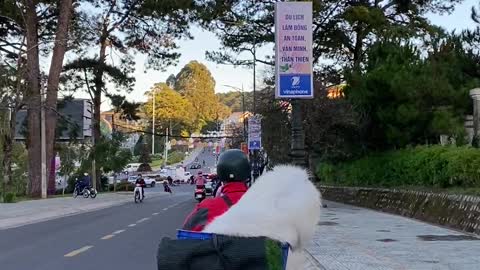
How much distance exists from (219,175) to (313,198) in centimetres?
104

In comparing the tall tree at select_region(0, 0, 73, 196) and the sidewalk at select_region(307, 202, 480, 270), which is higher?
the tall tree at select_region(0, 0, 73, 196)

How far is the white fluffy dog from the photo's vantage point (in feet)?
12.1

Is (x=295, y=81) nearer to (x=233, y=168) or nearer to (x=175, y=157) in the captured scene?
(x=233, y=168)

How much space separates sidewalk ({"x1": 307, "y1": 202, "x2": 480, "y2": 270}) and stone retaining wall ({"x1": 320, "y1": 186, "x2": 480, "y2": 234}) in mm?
341

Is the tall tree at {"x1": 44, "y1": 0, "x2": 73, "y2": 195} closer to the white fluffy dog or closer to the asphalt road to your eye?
the asphalt road

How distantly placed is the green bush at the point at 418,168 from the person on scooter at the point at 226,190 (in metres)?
14.0

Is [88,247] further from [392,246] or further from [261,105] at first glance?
[261,105]

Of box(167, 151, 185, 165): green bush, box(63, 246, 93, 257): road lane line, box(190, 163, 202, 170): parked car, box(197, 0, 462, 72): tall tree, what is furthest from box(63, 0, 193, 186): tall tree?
box(167, 151, 185, 165): green bush

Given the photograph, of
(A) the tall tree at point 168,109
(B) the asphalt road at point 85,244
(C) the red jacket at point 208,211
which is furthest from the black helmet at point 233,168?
(A) the tall tree at point 168,109

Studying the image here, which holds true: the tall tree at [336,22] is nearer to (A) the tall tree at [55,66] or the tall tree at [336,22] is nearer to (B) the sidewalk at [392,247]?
(A) the tall tree at [55,66]

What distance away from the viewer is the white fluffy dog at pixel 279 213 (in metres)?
3.70

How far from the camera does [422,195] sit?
1930 cm

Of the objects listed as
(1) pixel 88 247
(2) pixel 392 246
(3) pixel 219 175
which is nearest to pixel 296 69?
(2) pixel 392 246

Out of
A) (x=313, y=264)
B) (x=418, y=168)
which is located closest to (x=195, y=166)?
(x=418, y=168)
